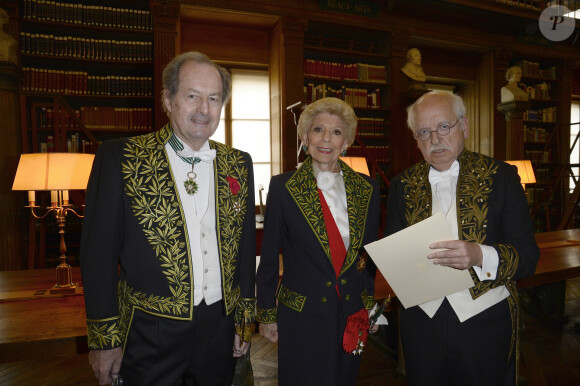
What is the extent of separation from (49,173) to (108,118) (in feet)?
10.2

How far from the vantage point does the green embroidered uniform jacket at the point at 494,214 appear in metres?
1.26

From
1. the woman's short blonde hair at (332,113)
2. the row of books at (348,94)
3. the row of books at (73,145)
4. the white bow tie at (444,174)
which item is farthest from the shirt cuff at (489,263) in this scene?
the row of books at (348,94)

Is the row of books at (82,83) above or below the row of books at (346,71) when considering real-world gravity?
below

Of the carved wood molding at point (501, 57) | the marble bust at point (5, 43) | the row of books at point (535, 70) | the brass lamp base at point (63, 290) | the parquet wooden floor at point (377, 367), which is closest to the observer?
the brass lamp base at point (63, 290)

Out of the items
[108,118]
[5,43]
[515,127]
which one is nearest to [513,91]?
[515,127]

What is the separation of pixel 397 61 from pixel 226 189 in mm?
5725

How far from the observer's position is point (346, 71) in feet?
19.7

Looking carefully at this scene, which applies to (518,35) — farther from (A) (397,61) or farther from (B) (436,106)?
(B) (436,106)

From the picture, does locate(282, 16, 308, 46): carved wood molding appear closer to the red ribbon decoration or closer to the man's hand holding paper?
the red ribbon decoration

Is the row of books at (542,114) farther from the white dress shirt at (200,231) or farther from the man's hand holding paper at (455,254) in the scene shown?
the white dress shirt at (200,231)

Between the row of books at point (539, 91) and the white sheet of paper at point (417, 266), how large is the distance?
7.92 meters

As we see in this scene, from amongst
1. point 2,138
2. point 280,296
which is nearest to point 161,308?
point 280,296

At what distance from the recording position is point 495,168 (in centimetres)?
138

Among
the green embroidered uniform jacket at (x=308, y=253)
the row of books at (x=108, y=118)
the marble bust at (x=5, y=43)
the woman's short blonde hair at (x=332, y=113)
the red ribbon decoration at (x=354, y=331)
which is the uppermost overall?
the marble bust at (x=5, y=43)
